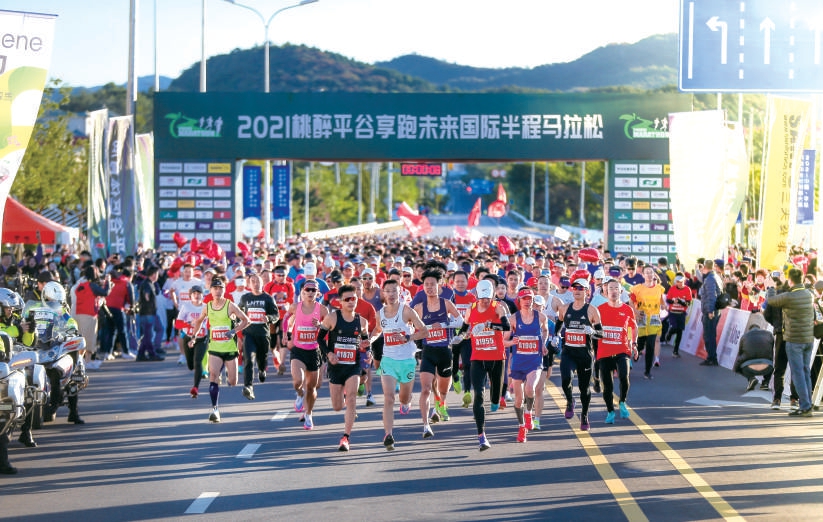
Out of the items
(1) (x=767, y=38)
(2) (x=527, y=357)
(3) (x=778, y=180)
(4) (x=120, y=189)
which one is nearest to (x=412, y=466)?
(2) (x=527, y=357)

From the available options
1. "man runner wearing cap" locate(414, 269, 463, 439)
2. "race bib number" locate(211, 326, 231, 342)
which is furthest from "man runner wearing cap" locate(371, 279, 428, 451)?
"race bib number" locate(211, 326, 231, 342)

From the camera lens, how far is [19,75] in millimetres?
15648

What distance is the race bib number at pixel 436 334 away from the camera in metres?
14.4

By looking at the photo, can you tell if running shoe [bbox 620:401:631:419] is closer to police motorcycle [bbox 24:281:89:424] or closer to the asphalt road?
the asphalt road

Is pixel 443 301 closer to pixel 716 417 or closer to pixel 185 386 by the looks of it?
pixel 716 417

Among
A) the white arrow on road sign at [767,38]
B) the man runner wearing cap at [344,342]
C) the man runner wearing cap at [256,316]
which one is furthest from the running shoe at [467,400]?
the white arrow on road sign at [767,38]

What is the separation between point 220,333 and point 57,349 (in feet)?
6.99

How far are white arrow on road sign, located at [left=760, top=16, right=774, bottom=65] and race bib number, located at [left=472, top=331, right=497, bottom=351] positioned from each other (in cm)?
1114

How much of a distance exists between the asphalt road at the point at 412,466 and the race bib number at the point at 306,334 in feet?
3.46

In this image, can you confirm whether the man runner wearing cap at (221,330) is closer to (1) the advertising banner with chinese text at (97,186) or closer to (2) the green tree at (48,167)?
(1) the advertising banner with chinese text at (97,186)

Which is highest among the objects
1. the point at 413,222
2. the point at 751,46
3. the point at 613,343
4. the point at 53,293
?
the point at 751,46

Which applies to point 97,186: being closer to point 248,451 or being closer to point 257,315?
point 257,315

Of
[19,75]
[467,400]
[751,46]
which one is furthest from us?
[751,46]

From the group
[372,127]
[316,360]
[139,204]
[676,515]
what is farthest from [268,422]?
[372,127]
